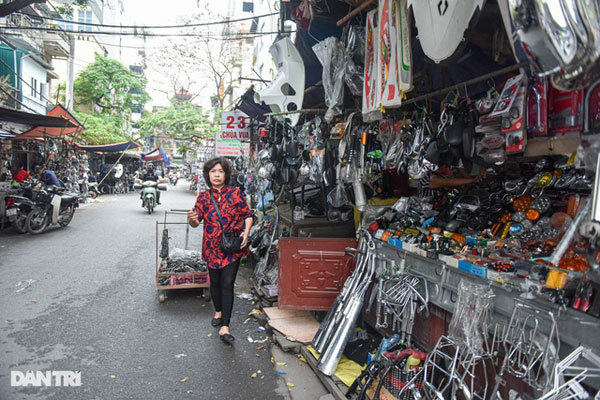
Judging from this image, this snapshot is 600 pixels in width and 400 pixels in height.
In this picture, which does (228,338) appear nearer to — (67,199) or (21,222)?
(21,222)

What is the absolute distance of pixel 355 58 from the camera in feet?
12.8

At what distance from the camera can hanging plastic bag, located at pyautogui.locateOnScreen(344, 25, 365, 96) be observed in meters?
3.86

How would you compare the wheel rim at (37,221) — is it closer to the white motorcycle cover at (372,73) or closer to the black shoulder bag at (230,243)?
the black shoulder bag at (230,243)

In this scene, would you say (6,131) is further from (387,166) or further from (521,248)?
(521,248)

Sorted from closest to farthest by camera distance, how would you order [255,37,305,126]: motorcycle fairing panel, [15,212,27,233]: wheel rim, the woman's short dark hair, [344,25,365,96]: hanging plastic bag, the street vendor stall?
the street vendor stall → [344,25,365,96]: hanging plastic bag → the woman's short dark hair → [255,37,305,126]: motorcycle fairing panel → [15,212,27,233]: wheel rim

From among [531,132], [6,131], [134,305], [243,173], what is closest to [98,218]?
[6,131]

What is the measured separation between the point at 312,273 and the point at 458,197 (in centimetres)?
173

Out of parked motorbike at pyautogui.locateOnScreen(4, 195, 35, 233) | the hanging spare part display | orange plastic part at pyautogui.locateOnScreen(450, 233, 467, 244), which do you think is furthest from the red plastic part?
parked motorbike at pyautogui.locateOnScreen(4, 195, 35, 233)

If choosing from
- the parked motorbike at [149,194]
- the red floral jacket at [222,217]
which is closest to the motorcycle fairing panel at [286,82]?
the red floral jacket at [222,217]

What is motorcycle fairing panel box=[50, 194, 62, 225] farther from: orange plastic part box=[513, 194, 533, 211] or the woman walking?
orange plastic part box=[513, 194, 533, 211]

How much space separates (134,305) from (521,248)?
4.62 meters

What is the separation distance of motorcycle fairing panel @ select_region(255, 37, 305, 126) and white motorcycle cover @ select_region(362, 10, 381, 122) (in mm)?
1808

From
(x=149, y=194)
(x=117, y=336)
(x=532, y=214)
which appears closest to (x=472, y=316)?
(x=532, y=214)

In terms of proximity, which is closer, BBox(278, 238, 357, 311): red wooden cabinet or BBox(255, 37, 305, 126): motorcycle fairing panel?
BBox(278, 238, 357, 311): red wooden cabinet
